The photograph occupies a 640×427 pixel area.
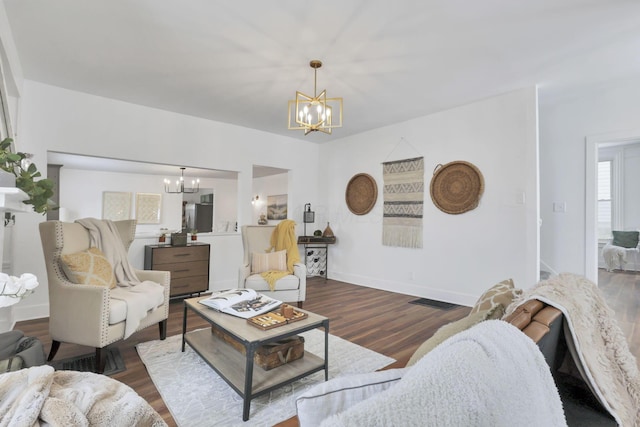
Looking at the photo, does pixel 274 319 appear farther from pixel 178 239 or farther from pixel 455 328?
pixel 178 239

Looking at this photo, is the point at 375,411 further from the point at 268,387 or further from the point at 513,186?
the point at 513,186

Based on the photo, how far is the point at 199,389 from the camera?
200cm

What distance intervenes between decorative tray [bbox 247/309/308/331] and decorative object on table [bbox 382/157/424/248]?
283 cm

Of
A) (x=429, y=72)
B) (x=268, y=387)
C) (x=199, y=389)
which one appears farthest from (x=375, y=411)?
(x=429, y=72)

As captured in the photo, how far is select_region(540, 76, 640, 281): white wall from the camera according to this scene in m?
3.34

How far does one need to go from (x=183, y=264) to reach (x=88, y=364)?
75.6 inches

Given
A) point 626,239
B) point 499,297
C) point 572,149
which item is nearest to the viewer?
point 499,297

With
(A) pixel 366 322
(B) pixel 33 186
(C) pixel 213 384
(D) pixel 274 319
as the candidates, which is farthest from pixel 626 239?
(B) pixel 33 186

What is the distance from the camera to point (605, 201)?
6379 mm

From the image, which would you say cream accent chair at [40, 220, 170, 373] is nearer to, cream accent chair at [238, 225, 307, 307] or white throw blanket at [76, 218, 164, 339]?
white throw blanket at [76, 218, 164, 339]

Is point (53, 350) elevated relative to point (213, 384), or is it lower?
elevated

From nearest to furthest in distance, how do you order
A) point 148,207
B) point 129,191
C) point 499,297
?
point 499,297 → point 129,191 → point 148,207

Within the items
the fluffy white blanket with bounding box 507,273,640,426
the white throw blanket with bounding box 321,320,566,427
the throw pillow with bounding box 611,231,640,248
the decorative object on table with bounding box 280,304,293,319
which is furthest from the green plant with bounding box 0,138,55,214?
the throw pillow with bounding box 611,231,640,248

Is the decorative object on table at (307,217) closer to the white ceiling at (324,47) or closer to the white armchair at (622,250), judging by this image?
the white ceiling at (324,47)
